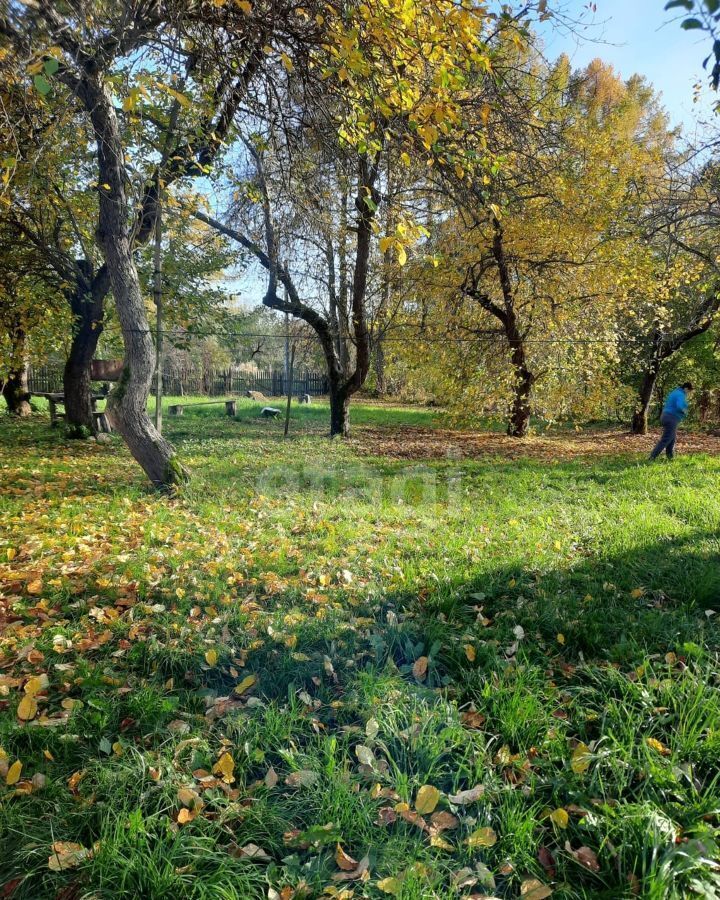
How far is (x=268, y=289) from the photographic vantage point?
→ 10758mm

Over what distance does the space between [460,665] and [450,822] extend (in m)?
0.96

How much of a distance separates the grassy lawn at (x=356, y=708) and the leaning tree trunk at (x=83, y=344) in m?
6.08

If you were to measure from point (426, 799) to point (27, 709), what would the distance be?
1809mm

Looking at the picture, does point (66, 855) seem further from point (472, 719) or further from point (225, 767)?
point (472, 719)

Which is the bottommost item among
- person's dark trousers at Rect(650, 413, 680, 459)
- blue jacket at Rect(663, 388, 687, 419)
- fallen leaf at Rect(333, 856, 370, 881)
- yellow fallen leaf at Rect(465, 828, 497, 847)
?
fallen leaf at Rect(333, 856, 370, 881)

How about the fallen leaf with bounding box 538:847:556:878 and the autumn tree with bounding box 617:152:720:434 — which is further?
the autumn tree with bounding box 617:152:720:434

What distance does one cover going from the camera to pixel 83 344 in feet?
34.5

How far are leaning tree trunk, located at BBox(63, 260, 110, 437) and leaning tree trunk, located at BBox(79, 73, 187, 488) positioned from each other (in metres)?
4.30

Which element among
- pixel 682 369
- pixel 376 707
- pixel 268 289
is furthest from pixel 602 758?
pixel 682 369

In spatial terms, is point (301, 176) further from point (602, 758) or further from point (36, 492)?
point (602, 758)

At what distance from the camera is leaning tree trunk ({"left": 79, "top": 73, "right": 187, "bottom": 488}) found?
6.00m

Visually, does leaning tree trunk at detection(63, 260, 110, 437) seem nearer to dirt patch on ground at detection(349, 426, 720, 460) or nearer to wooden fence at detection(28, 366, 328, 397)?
dirt patch on ground at detection(349, 426, 720, 460)

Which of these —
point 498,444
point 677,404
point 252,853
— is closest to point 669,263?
point 677,404

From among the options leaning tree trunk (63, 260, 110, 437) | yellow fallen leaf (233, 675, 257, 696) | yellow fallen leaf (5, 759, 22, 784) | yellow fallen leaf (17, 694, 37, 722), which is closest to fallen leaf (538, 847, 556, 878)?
yellow fallen leaf (233, 675, 257, 696)
